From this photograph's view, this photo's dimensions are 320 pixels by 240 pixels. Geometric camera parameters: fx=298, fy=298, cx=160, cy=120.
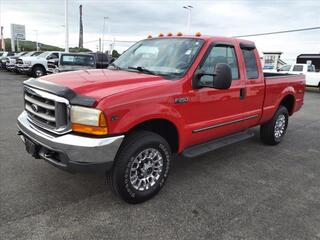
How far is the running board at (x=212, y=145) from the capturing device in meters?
3.86

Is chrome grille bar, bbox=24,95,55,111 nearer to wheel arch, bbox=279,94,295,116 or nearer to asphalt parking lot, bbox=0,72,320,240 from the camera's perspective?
asphalt parking lot, bbox=0,72,320,240

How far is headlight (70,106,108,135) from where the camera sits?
278 cm

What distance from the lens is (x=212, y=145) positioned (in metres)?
4.23

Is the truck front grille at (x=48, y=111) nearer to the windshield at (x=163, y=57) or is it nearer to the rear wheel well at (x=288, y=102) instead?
the windshield at (x=163, y=57)

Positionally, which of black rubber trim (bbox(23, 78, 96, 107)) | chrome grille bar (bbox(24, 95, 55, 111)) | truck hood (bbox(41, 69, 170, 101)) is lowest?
chrome grille bar (bbox(24, 95, 55, 111))

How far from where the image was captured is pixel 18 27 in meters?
63.6

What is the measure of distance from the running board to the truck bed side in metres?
0.68

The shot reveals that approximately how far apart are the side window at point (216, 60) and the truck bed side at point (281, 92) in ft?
3.04

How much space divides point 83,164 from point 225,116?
2269 millimetres

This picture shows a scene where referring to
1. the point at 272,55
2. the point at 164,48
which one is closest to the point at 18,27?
the point at 272,55

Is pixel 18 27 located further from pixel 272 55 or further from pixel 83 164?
pixel 83 164

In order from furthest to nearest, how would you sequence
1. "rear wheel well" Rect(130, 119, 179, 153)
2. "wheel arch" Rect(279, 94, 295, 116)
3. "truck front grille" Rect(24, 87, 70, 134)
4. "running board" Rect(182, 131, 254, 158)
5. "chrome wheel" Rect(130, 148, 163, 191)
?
"wheel arch" Rect(279, 94, 295, 116) → "running board" Rect(182, 131, 254, 158) → "rear wheel well" Rect(130, 119, 179, 153) → "chrome wheel" Rect(130, 148, 163, 191) → "truck front grille" Rect(24, 87, 70, 134)

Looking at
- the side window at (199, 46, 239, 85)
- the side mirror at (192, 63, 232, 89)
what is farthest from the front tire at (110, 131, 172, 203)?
the side window at (199, 46, 239, 85)

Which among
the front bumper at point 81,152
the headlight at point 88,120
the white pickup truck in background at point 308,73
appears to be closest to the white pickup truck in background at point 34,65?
Result: the white pickup truck in background at point 308,73
